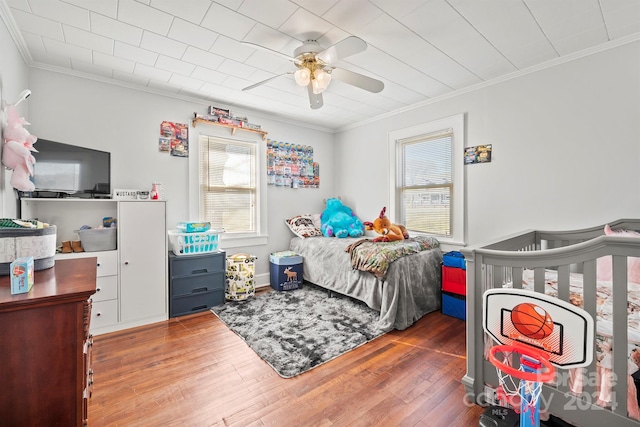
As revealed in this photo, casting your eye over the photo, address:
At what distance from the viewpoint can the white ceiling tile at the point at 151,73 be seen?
2605 mm

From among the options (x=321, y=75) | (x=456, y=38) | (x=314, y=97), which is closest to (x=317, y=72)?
(x=321, y=75)

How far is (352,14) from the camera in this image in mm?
1866

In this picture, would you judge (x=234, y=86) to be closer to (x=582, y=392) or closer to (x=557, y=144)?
(x=557, y=144)

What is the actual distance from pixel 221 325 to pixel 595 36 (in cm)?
391

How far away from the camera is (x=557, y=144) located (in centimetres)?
252

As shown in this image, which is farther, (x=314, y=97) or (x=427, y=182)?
(x=427, y=182)

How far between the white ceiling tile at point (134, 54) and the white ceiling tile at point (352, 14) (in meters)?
1.54

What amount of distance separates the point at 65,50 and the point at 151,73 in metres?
0.62

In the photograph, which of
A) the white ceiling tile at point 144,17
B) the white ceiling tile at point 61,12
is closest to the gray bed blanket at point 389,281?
the white ceiling tile at point 144,17

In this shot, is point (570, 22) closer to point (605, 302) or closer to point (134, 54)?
point (605, 302)

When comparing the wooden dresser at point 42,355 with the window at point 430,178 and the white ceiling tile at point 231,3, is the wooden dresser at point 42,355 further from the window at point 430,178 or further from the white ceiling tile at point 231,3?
the window at point 430,178

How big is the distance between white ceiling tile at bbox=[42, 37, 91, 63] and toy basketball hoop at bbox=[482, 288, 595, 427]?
342 cm

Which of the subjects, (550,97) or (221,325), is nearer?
(550,97)

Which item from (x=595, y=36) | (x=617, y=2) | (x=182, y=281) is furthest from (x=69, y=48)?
(x=595, y=36)
